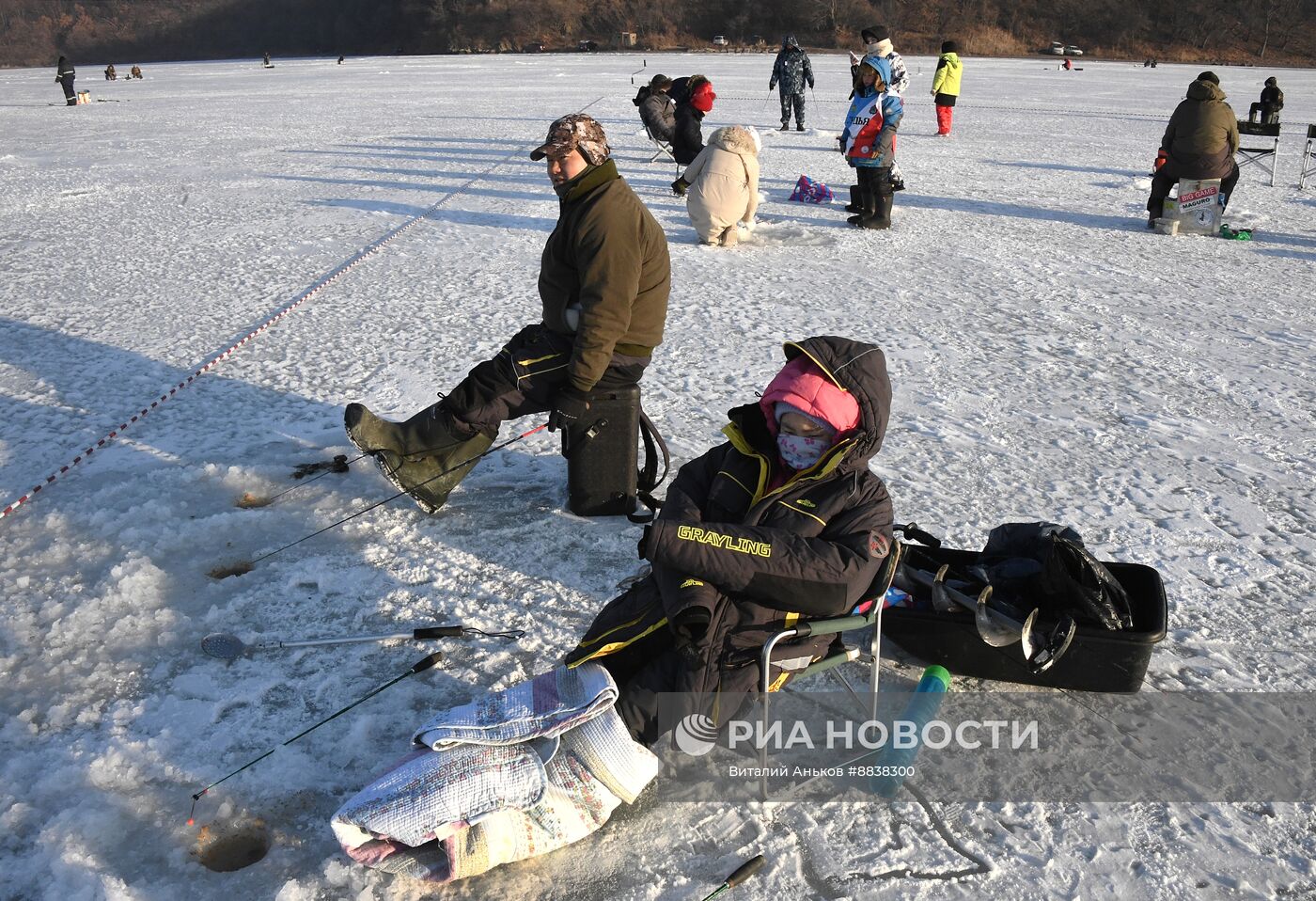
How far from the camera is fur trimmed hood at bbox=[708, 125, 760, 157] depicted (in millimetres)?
9109

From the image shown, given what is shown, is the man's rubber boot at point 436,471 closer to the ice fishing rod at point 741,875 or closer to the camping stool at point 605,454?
the camping stool at point 605,454

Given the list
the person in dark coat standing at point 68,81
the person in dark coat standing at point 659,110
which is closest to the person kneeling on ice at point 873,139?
the person in dark coat standing at point 659,110

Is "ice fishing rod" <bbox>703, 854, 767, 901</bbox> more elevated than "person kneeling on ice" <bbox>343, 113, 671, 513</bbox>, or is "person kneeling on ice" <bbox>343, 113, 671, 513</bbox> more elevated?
"person kneeling on ice" <bbox>343, 113, 671, 513</bbox>

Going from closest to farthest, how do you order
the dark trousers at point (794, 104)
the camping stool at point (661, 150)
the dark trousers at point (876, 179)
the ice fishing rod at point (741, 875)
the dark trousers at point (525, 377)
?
1. the ice fishing rod at point (741, 875)
2. the dark trousers at point (525, 377)
3. the dark trousers at point (876, 179)
4. the camping stool at point (661, 150)
5. the dark trousers at point (794, 104)

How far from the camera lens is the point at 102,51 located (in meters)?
82.4

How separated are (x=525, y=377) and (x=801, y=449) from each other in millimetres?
1576

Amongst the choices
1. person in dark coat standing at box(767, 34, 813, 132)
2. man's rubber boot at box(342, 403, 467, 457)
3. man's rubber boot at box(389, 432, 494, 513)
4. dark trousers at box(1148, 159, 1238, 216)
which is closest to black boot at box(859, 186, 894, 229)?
dark trousers at box(1148, 159, 1238, 216)

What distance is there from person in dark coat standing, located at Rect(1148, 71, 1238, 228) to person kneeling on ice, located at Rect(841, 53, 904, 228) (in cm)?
267

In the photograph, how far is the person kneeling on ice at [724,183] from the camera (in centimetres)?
903

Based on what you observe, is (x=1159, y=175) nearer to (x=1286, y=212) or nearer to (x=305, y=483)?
(x=1286, y=212)

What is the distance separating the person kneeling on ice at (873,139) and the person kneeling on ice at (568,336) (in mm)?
6255

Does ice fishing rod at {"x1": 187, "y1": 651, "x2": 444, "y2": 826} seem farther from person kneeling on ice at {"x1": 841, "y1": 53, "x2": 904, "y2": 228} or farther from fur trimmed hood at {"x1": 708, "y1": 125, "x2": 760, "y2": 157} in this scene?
person kneeling on ice at {"x1": 841, "y1": 53, "x2": 904, "y2": 228}

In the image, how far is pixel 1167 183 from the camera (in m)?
10.1

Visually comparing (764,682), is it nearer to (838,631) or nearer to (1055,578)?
(838,631)
